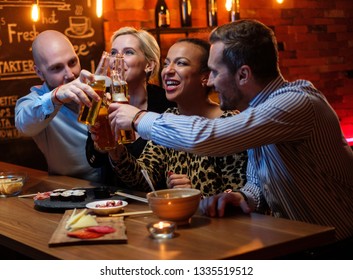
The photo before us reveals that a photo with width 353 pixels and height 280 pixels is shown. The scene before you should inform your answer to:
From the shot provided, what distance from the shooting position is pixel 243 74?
2463mm

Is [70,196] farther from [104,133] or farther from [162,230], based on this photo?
[162,230]

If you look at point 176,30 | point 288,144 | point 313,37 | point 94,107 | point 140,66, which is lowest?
point 288,144

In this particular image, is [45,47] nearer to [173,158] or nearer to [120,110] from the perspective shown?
[173,158]

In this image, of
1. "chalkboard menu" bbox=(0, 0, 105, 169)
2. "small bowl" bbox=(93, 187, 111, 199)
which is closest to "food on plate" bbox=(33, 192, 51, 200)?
"small bowl" bbox=(93, 187, 111, 199)

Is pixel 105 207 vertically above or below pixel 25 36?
below

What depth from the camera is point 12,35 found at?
4.92m

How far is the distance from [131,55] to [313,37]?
313 centimetres

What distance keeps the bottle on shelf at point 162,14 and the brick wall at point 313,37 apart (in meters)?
0.14

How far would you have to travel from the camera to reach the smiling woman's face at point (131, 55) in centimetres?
369

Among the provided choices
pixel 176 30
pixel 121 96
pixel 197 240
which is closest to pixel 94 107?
pixel 121 96

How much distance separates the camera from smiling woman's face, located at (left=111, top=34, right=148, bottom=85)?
3689 mm

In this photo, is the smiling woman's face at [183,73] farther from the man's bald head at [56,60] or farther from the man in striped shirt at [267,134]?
the man's bald head at [56,60]

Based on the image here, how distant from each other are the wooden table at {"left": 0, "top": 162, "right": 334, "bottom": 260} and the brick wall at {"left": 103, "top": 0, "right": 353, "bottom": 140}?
335 centimetres

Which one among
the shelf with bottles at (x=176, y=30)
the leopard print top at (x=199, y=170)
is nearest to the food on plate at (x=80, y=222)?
the leopard print top at (x=199, y=170)
